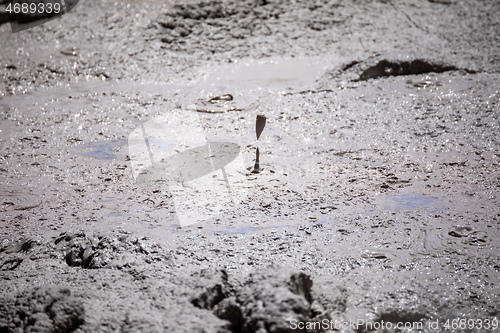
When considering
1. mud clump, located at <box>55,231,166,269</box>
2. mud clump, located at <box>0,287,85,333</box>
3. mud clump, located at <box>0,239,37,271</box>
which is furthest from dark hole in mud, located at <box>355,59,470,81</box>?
mud clump, located at <box>0,287,85,333</box>

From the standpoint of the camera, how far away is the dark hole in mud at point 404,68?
4055mm

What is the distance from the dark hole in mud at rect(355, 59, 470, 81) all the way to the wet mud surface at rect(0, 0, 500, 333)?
0.06ft

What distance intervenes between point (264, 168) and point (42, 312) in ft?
5.46

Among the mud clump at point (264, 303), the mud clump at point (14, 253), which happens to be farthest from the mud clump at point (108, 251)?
the mud clump at point (264, 303)

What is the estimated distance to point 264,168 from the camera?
279 cm

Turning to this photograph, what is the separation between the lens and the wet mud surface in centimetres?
156

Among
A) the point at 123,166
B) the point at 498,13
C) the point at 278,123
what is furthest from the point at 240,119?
the point at 498,13

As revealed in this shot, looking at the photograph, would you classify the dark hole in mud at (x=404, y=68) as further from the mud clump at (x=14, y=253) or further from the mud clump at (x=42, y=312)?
the mud clump at (x=42, y=312)

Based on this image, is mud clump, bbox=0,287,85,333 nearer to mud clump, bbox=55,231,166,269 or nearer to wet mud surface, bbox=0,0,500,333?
wet mud surface, bbox=0,0,500,333

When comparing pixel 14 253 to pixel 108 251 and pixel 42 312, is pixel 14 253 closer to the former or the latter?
pixel 108 251

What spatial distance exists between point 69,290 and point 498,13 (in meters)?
5.59

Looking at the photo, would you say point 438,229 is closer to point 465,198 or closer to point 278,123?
point 465,198

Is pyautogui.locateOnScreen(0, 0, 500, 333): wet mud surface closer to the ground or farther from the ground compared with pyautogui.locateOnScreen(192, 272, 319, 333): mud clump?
closer to the ground

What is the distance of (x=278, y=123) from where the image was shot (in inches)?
133
